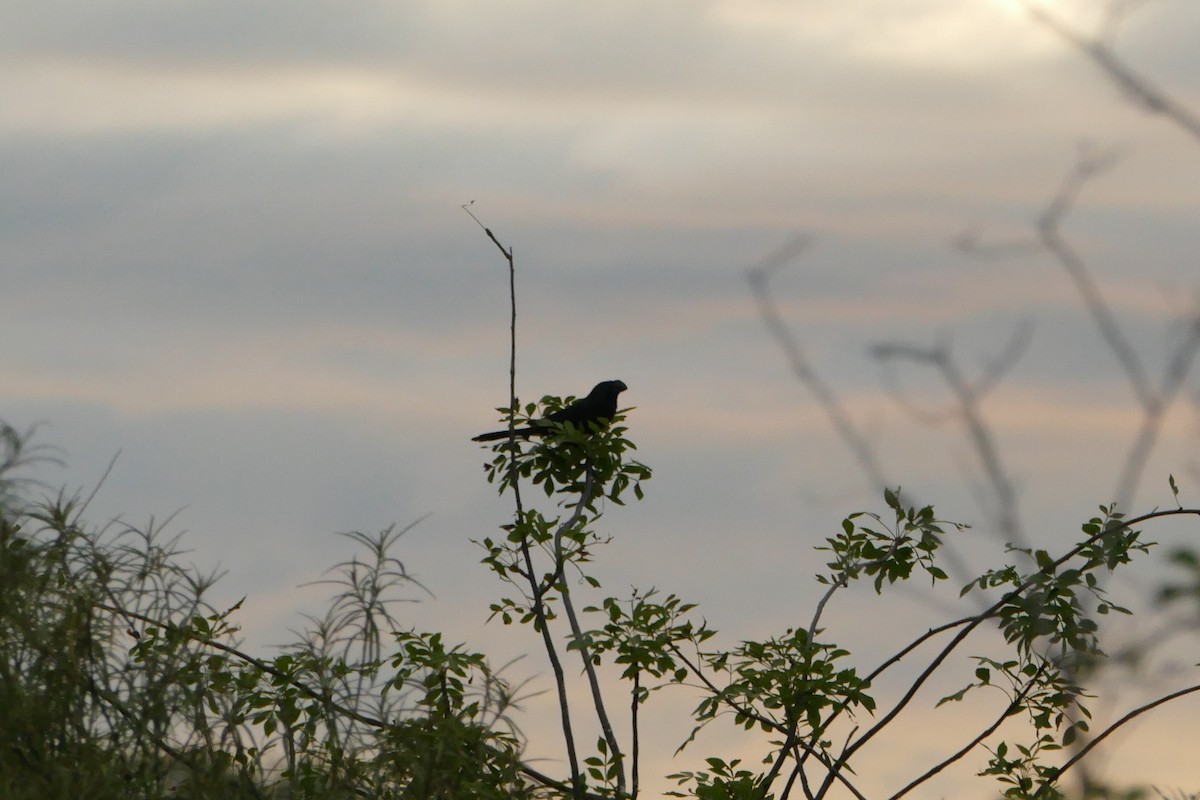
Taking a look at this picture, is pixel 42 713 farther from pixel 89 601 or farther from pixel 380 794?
pixel 380 794

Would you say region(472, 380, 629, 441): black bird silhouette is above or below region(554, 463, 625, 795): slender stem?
above

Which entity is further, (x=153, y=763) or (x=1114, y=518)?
(x=1114, y=518)

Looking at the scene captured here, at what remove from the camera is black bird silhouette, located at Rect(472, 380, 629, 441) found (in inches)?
382

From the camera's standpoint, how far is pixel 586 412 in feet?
34.6

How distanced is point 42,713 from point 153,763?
22.1 inches

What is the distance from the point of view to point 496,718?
6422 millimetres

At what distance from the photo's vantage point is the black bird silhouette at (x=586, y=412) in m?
9.70

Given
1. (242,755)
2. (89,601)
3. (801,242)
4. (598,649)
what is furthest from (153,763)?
(801,242)

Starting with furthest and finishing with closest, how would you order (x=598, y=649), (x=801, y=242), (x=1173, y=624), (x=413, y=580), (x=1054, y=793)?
(x=598, y=649), (x=1054, y=793), (x=413, y=580), (x=801, y=242), (x=1173, y=624)

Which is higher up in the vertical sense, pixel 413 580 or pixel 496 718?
pixel 413 580

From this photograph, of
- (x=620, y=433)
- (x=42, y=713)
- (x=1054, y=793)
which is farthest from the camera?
(x=620, y=433)

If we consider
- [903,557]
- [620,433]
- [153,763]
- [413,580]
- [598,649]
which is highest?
[620,433]

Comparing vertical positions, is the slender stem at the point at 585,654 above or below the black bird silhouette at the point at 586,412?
below

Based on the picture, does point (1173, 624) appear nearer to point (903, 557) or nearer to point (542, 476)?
point (903, 557)
